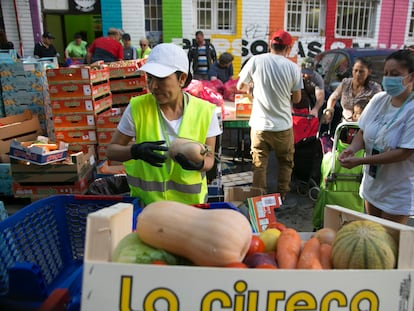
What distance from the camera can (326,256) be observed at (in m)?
1.37

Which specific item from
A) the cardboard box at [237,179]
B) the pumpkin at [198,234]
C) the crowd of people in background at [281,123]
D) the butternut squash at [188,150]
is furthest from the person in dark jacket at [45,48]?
the pumpkin at [198,234]

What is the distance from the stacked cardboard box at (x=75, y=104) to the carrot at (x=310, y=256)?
14.3 ft

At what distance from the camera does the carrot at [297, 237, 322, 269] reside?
4.24 feet

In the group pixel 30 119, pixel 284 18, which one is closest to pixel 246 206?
pixel 30 119

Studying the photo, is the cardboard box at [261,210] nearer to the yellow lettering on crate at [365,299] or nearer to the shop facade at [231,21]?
the yellow lettering on crate at [365,299]

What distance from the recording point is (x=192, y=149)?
6.28ft

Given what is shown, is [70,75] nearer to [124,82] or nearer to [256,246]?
[124,82]

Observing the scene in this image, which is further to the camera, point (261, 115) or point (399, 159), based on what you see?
point (261, 115)

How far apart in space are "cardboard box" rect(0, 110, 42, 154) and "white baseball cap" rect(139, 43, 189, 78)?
3913 mm

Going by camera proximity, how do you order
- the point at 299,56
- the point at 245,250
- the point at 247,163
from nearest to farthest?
the point at 245,250
the point at 247,163
the point at 299,56

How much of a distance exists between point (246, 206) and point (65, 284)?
213 centimetres

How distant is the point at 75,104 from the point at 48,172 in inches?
43.3

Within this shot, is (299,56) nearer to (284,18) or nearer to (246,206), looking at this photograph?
(284,18)

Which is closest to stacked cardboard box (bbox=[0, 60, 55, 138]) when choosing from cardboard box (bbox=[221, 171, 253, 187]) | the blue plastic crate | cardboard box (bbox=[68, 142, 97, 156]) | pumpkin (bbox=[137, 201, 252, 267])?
cardboard box (bbox=[68, 142, 97, 156])
